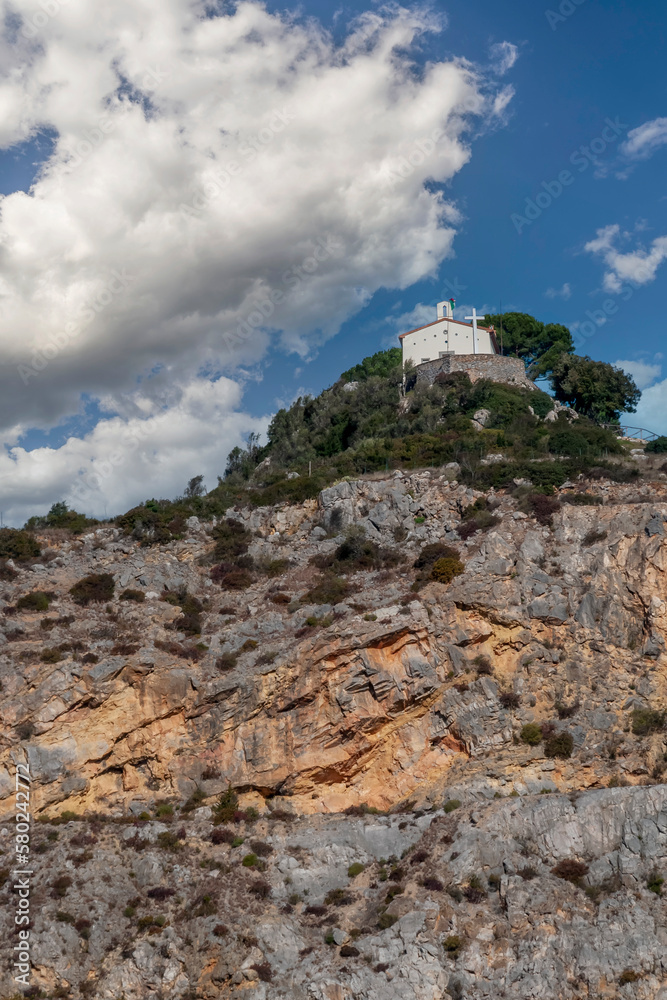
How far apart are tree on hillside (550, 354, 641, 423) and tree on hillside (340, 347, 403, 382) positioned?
1765cm

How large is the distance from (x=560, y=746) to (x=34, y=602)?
26.8 m

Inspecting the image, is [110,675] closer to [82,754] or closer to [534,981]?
[82,754]

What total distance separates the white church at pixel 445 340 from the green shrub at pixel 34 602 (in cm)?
4745

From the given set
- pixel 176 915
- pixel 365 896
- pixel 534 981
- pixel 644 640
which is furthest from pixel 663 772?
pixel 176 915

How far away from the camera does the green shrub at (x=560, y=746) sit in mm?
31703

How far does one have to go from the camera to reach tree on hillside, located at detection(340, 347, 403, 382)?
7862 cm

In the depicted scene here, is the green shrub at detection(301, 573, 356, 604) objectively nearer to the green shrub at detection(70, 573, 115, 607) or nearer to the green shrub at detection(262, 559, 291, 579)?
the green shrub at detection(262, 559, 291, 579)

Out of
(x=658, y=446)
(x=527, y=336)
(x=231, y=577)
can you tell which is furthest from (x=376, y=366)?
(x=231, y=577)

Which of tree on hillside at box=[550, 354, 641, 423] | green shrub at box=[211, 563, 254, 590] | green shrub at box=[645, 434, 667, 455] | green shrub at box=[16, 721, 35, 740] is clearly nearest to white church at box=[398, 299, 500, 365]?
tree on hillside at box=[550, 354, 641, 423]

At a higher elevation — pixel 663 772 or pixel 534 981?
pixel 663 772

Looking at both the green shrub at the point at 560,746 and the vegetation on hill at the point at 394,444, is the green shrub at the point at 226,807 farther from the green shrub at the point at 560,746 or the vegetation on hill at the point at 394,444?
the vegetation on hill at the point at 394,444

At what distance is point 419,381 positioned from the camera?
73062 millimetres

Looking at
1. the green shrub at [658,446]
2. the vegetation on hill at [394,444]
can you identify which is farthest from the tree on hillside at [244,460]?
the green shrub at [658,446]

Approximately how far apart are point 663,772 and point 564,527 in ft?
44.2
